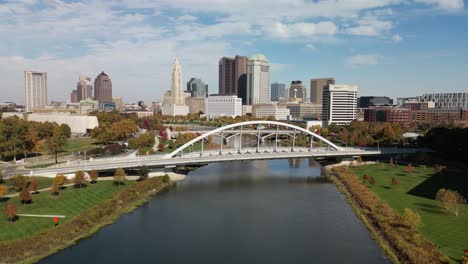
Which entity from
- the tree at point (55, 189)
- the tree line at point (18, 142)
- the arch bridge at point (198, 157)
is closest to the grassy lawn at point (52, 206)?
the tree at point (55, 189)

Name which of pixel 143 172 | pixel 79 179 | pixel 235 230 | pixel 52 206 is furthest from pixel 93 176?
pixel 235 230

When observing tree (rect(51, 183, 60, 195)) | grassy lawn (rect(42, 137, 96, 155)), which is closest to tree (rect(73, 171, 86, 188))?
tree (rect(51, 183, 60, 195))

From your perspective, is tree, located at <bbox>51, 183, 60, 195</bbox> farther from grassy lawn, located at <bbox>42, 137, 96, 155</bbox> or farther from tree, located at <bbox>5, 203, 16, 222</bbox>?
grassy lawn, located at <bbox>42, 137, 96, 155</bbox>

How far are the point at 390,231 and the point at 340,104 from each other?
11536 centimetres

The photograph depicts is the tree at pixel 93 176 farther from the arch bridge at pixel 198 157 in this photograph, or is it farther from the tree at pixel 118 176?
the arch bridge at pixel 198 157

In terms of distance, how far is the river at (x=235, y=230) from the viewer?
26031mm

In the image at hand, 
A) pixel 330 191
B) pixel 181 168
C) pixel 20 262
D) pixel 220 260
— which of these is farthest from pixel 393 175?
pixel 20 262

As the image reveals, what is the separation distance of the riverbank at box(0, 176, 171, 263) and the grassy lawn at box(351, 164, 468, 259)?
82.3ft

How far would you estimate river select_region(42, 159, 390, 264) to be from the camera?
26.0 m

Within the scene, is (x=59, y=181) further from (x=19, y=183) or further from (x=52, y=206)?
(x=52, y=206)

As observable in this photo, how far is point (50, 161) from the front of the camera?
5522 centimetres

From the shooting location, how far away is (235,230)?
103 ft

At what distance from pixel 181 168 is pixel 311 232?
27633 millimetres

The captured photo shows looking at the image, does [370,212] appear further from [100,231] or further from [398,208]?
[100,231]
